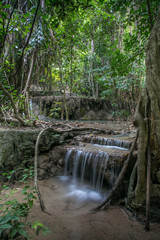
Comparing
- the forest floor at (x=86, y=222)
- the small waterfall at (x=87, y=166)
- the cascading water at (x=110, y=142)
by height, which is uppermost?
the cascading water at (x=110, y=142)

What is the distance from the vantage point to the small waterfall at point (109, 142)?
4.49m

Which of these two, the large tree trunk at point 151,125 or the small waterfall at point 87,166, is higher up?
the large tree trunk at point 151,125

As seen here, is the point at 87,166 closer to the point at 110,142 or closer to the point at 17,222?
the point at 110,142

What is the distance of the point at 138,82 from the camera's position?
9.30 meters

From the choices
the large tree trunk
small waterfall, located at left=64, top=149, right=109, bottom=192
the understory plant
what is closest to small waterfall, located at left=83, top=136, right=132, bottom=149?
small waterfall, located at left=64, top=149, right=109, bottom=192

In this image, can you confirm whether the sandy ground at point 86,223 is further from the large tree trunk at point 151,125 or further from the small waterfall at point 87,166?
the small waterfall at point 87,166

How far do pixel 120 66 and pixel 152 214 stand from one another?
3.75m

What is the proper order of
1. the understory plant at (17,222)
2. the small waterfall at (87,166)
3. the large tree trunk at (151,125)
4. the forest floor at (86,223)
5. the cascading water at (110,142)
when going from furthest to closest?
1. the cascading water at (110,142)
2. the small waterfall at (87,166)
3. the large tree trunk at (151,125)
4. the forest floor at (86,223)
5. the understory plant at (17,222)

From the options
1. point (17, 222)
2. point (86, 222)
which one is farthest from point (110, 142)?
point (17, 222)

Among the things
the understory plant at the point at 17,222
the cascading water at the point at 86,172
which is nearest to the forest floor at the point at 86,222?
the understory plant at the point at 17,222

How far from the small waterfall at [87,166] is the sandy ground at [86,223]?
0.72m

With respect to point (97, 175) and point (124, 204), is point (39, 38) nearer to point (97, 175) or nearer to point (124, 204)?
point (97, 175)

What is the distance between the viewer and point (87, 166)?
4020 millimetres

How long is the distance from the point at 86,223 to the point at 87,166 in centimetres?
168
